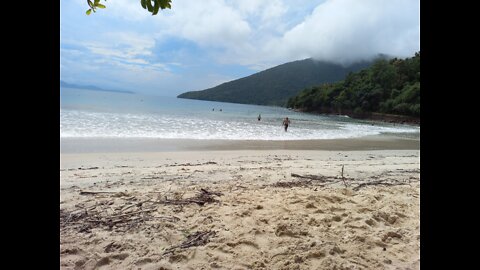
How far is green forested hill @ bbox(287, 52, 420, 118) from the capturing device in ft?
193

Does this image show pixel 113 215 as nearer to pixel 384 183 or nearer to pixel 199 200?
pixel 199 200

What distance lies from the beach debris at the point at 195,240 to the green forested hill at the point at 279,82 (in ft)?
483

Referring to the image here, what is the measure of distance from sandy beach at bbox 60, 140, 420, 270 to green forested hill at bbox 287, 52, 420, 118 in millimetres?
53007

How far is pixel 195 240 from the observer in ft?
11.6

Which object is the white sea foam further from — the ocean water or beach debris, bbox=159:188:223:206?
beach debris, bbox=159:188:223:206

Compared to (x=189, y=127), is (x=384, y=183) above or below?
below

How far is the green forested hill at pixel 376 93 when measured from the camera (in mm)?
58694

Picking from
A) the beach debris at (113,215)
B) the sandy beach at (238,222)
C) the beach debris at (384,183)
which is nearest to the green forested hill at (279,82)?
the beach debris at (384,183)

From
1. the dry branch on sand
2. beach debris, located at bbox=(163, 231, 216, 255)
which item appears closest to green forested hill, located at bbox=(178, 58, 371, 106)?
the dry branch on sand

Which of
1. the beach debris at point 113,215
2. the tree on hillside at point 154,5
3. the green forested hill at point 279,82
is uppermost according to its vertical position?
the green forested hill at point 279,82

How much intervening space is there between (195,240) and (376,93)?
72.1 meters

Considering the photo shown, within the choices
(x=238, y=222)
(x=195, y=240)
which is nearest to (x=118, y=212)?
(x=195, y=240)

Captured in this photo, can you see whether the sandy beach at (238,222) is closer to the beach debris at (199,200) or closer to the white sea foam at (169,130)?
the beach debris at (199,200)
